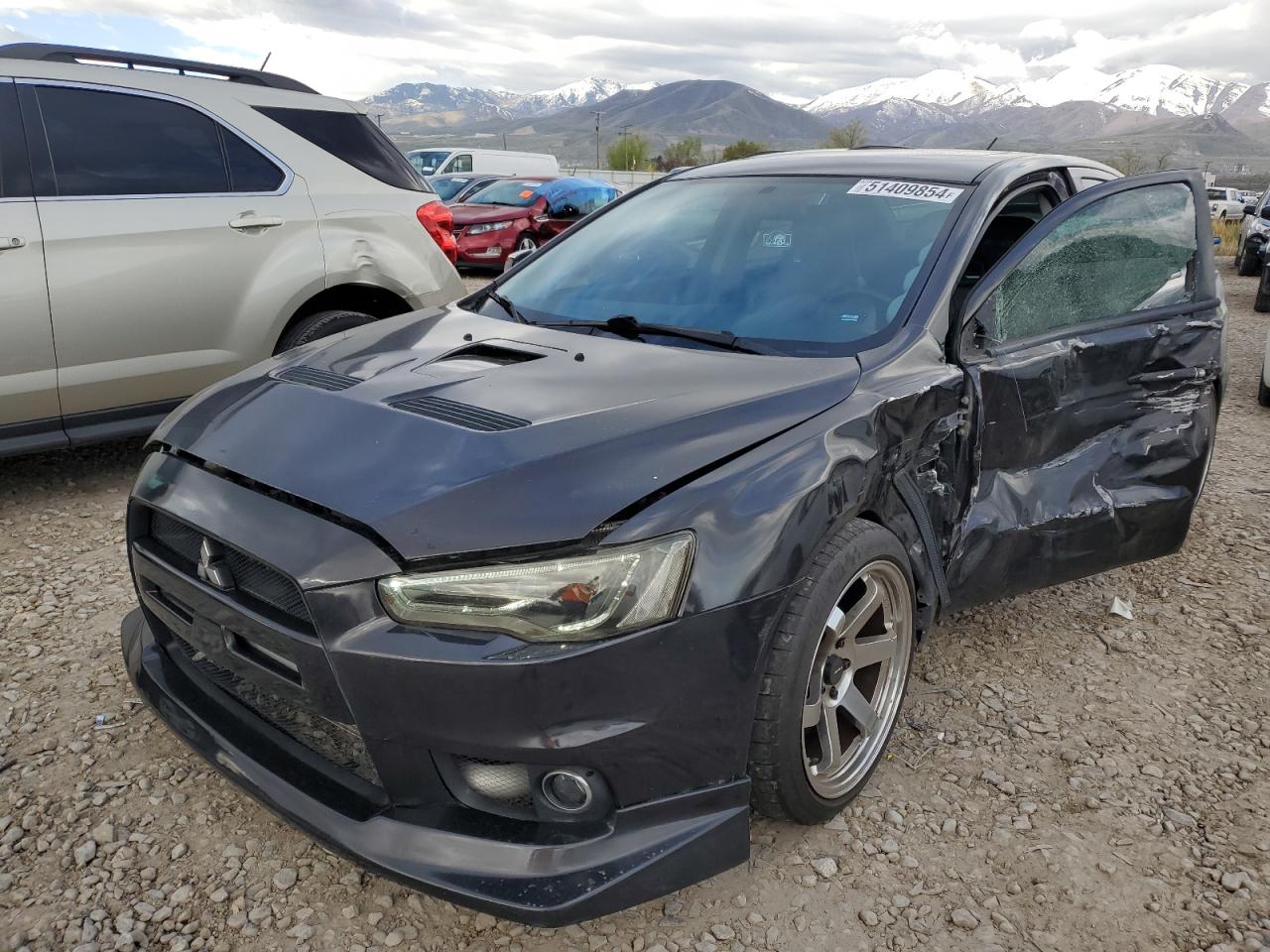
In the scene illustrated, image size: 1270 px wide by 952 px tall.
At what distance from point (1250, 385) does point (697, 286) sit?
689cm

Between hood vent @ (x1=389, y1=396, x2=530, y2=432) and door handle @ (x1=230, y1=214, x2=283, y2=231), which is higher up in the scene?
door handle @ (x1=230, y1=214, x2=283, y2=231)

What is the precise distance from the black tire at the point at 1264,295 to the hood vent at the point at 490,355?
12.3 meters

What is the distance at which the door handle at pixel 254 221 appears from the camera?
437cm

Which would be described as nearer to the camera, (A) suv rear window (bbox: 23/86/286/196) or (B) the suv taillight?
(A) suv rear window (bbox: 23/86/286/196)

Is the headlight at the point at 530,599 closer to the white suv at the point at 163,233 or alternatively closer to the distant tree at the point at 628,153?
the white suv at the point at 163,233

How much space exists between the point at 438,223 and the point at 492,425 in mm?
3408

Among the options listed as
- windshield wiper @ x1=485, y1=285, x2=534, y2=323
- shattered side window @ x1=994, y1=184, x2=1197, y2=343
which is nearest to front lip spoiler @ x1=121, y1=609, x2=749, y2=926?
windshield wiper @ x1=485, y1=285, x2=534, y2=323

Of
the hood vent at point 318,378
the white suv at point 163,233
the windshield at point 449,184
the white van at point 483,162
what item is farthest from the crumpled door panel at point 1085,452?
the white van at point 483,162

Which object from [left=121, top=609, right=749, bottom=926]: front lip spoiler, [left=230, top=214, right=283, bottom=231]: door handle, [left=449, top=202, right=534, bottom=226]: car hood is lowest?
[left=449, top=202, right=534, bottom=226]: car hood

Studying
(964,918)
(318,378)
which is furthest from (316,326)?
(964,918)

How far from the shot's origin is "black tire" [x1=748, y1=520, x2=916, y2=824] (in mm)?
1986

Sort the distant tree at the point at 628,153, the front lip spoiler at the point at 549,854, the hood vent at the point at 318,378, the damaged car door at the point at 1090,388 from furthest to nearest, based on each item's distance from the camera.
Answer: the distant tree at the point at 628,153, the damaged car door at the point at 1090,388, the hood vent at the point at 318,378, the front lip spoiler at the point at 549,854

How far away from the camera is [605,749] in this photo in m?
1.79

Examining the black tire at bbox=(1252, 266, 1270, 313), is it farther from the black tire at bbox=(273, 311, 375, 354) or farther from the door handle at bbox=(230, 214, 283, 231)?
the door handle at bbox=(230, 214, 283, 231)
